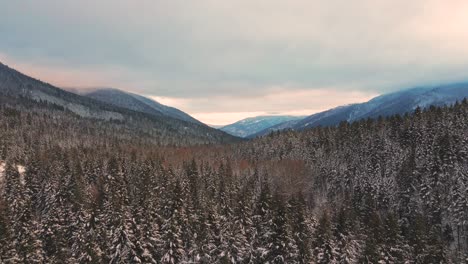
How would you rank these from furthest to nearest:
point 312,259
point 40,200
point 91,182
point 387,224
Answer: point 91,182
point 40,200
point 387,224
point 312,259

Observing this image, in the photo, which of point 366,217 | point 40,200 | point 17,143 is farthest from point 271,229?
point 17,143

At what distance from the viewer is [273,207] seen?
5244cm

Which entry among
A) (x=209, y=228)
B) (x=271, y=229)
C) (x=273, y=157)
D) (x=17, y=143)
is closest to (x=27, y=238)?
(x=209, y=228)

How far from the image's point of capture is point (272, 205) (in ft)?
176

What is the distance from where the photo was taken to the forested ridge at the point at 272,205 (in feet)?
165

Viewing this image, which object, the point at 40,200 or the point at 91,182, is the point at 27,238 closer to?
the point at 40,200

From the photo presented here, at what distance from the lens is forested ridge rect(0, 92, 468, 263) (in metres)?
50.4

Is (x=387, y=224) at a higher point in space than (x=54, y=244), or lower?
higher

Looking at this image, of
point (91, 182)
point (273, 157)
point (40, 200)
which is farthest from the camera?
point (273, 157)

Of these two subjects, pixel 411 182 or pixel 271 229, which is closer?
pixel 271 229

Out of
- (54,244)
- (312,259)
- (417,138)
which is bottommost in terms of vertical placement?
(54,244)

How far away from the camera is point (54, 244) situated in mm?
62406

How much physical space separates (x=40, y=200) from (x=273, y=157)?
96.4 m

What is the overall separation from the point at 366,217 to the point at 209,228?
51721 mm
